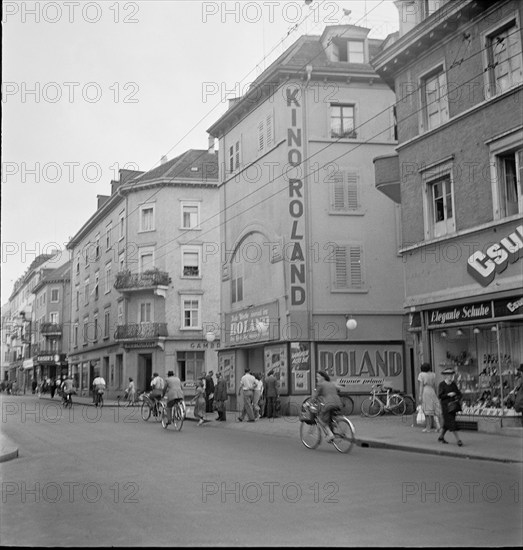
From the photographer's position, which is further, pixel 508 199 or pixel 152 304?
pixel 152 304

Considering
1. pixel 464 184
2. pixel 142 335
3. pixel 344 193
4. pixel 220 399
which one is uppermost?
pixel 344 193

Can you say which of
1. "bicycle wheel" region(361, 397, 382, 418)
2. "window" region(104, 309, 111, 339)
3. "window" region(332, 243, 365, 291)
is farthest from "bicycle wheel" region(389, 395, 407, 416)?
"window" region(104, 309, 111, 339)

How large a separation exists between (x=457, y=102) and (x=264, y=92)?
41.6ft

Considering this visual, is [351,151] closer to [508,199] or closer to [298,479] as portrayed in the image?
[508,199]

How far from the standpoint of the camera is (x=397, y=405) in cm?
2528

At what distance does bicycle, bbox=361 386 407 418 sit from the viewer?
24.9m

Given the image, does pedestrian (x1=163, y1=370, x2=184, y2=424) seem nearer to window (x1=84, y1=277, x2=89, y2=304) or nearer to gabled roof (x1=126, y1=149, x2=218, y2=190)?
gabled roof (x1=126, y1=149, x2=218, y2=190)

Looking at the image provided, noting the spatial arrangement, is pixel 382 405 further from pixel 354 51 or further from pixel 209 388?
pixel 354 51

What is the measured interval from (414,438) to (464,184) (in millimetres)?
6480

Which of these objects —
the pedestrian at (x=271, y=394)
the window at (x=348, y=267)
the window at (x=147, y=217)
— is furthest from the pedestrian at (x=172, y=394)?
the window at (x=147, y=217)

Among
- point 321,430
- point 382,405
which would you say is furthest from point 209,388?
point 321,430

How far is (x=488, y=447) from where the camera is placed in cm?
1467

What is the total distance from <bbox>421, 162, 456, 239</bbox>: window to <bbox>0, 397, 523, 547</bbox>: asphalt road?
7023mm

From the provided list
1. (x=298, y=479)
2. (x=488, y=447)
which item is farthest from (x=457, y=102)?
(x=298, y=479)
